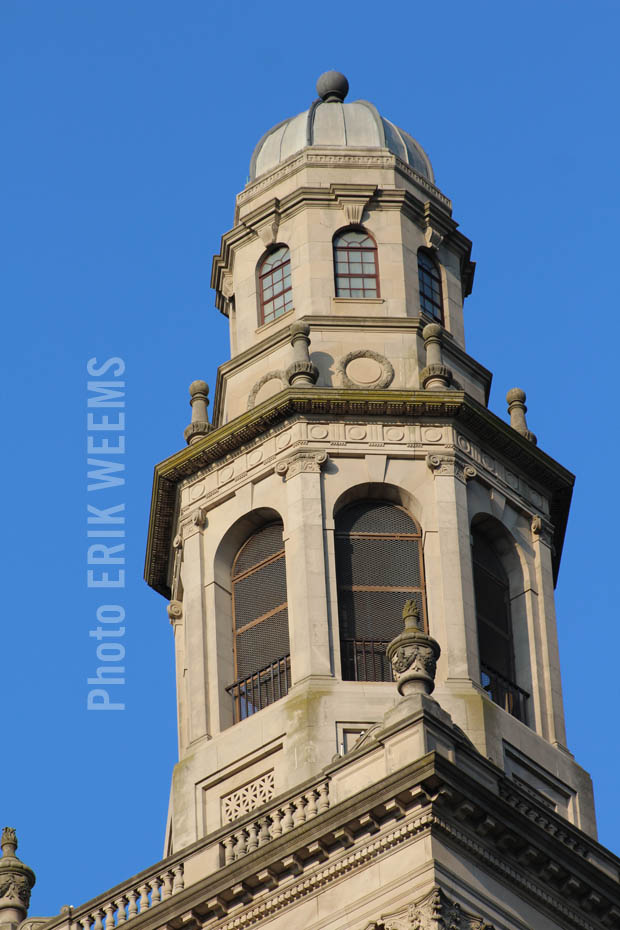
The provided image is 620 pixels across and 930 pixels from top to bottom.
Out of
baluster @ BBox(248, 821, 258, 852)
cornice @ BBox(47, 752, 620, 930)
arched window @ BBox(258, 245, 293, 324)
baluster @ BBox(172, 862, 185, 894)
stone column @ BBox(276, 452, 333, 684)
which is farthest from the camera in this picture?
arched window @ BBox(258, 245, 293, 324)

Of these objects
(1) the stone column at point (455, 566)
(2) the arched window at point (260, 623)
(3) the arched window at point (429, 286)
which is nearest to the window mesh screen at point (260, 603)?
(2) the arched window at point (260, 623)

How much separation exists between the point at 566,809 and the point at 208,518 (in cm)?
837

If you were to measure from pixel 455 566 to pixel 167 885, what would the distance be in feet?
26.1

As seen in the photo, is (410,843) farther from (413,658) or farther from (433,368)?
(433,368)

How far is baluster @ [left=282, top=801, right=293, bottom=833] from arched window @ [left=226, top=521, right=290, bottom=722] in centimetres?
476

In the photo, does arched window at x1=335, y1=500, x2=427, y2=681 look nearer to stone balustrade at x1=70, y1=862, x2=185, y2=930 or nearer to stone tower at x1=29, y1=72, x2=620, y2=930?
stone tower at x1=29, y1=72, x2=620, y2=930

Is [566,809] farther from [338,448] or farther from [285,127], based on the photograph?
[285,127]

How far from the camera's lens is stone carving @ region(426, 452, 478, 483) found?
51500 mm

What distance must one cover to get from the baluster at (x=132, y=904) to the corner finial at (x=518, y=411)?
40.4ft

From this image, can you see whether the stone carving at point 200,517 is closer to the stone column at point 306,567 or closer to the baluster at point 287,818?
the stone column at point 306,567

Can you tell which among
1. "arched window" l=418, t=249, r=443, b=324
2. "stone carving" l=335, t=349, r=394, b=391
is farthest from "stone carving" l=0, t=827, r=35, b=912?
"arched window" l=418, t=249, r=443, b=324

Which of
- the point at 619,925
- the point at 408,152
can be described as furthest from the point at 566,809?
the point at 408,152

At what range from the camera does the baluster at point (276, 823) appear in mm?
44906

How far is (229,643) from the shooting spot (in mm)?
51250
